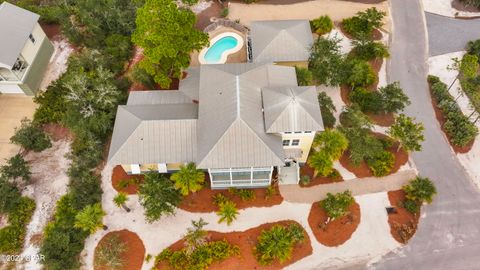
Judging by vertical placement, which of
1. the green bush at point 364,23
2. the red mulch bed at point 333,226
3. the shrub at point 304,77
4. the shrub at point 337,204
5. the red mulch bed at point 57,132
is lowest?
the red mulch bed at point 333,226

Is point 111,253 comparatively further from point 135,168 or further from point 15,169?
point 15,169

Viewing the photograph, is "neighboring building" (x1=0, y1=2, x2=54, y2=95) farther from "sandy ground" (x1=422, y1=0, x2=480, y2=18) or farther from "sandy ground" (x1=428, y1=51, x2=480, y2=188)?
"sandy ground" (x1=422, y1=0, x2=480, y2=18)

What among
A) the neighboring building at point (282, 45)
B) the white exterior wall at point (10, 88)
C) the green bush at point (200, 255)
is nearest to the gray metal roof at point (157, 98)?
the neighboring building at point (282, 45)

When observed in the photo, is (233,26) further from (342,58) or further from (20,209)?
(20,209)

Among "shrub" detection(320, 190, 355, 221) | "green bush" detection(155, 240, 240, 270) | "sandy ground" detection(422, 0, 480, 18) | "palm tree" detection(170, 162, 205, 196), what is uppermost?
"sandy ground" detection(422, 0, 480, 18)

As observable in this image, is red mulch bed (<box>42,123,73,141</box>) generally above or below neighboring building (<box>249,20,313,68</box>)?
below

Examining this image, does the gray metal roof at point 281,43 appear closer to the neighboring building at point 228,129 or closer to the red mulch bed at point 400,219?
the neighboring building at point 228,129

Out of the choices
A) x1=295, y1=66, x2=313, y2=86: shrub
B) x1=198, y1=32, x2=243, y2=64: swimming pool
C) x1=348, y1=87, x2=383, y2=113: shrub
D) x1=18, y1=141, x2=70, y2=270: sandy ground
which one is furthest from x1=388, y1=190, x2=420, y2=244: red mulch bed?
x1=18, y1=141, x2=70, y2=270: sandy ground
